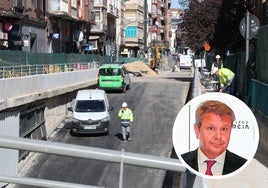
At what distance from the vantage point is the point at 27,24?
43.3m

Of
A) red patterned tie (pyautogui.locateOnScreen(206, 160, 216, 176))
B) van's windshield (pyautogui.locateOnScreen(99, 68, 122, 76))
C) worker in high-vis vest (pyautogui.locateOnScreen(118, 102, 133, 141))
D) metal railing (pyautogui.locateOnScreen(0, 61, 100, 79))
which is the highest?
red patterned tie (pyautogui.locateOnScreen(206, 160, 216, 176))

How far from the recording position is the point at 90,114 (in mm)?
28703

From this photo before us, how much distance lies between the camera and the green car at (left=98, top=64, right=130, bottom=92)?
42.5 metres

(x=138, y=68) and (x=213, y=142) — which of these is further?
(x=138, y=68)

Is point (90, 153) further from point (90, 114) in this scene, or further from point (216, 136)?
point (90, 114)

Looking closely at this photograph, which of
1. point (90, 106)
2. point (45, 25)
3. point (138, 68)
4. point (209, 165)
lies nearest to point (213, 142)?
point (209, 165)

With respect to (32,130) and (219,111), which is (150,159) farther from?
(32,130)

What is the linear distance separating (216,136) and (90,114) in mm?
25866

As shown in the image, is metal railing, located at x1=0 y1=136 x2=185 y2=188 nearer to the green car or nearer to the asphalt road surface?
the asphalt road surface

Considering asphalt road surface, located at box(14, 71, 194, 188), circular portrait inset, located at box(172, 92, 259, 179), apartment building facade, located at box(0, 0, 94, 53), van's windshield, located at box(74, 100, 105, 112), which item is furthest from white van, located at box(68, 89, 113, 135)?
circular portrait inset, located at box(172, 92, 259, 179)

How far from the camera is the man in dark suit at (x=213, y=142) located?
300cm

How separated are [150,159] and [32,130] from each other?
23104 millimetres

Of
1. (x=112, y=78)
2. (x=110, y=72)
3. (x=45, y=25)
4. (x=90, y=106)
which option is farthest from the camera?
(x=45, y=25)

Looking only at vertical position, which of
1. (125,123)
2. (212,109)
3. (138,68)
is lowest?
(138,68)
